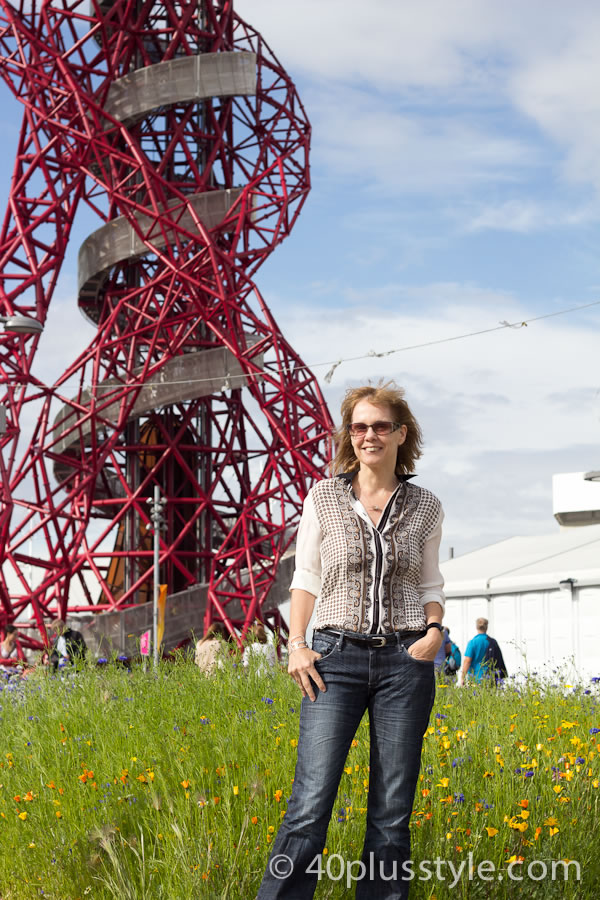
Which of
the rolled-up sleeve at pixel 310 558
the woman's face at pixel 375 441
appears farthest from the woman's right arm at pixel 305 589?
the woman's face at pixel 375 441

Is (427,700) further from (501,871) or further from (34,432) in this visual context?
(34,432)

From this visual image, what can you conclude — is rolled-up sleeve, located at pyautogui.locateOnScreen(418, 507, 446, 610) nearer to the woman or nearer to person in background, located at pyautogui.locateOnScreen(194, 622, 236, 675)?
the woman

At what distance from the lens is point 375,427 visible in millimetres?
4145

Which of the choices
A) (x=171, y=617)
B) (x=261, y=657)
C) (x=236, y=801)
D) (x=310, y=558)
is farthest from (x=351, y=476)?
(x=171, y=617)

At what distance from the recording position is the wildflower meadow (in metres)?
4.15

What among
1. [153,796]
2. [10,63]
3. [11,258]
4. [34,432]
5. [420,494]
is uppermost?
[10,63]

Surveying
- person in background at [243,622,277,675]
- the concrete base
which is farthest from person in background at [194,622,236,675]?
the concrete base

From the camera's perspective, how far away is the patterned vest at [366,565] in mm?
3904

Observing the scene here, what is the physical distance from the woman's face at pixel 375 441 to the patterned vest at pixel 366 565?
145 millimetres

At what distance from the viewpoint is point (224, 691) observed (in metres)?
6.38

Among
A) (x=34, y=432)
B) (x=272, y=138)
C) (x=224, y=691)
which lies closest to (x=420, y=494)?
(x=224, y=691)

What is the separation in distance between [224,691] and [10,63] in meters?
24.2

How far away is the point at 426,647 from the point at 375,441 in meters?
0.76

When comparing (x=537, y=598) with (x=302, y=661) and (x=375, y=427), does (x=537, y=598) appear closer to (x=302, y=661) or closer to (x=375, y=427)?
(x=375, y=427)
